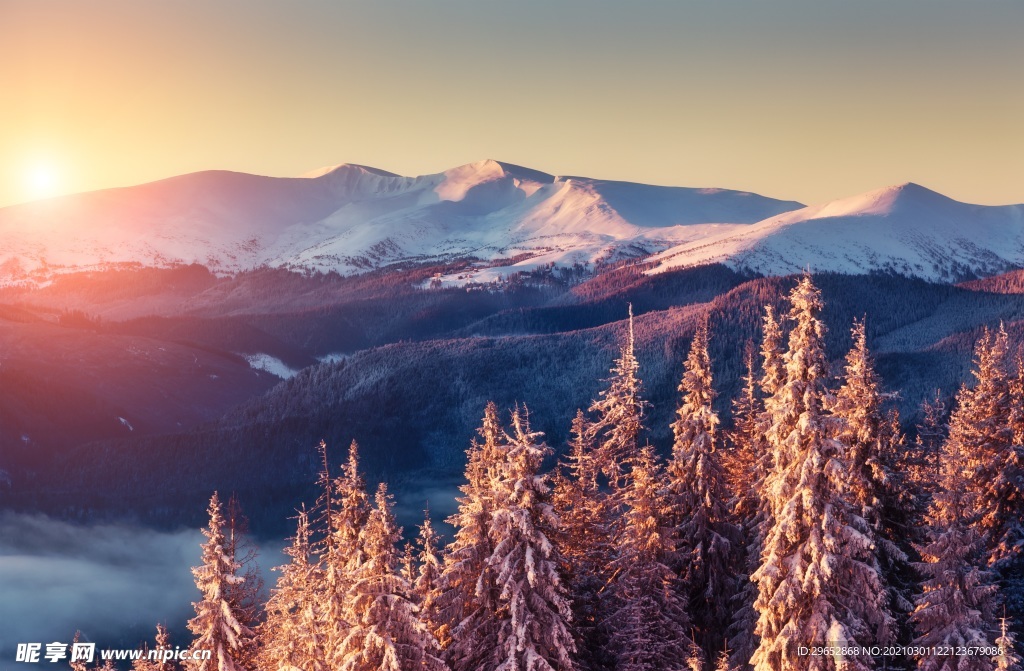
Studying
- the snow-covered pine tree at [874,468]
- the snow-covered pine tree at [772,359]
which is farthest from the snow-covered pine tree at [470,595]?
the snow-covered pine tree at [874,468]

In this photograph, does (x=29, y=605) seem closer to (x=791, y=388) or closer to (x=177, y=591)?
(x=177, y=591)

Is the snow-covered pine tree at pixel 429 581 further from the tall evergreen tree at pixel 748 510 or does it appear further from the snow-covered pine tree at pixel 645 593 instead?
the tall evergreen tree at pixel 748 510

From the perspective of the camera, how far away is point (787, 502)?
27.5m

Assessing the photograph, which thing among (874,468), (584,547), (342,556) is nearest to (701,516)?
(584,547)

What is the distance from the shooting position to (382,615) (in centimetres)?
2850

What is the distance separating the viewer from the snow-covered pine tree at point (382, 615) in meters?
28.2

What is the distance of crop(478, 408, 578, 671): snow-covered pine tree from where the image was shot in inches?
1183

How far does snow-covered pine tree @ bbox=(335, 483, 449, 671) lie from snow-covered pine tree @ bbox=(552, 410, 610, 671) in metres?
6.85

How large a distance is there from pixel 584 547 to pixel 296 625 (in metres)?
12.4

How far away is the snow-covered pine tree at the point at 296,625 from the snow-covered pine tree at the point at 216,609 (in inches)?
68.2

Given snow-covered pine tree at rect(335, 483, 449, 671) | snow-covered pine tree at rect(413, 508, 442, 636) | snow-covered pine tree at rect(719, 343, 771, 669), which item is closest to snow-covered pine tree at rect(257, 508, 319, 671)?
snow-covered pine tree at rect(335, 483, 449, 671)

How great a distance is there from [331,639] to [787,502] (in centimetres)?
1693

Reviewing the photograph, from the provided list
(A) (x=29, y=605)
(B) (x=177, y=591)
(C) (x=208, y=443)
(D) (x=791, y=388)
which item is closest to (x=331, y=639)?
(D) (x=791, y=388)

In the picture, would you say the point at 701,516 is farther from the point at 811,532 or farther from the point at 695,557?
the point at 811,532
